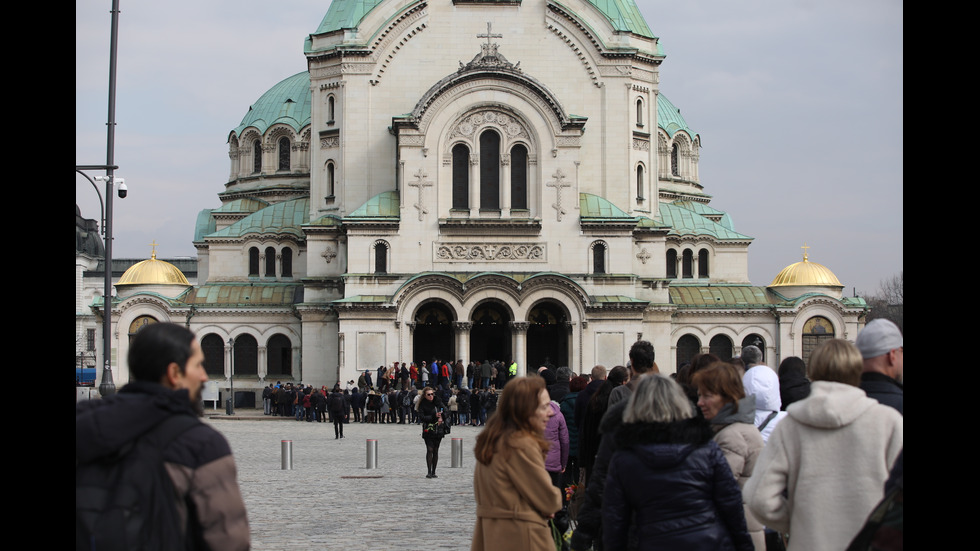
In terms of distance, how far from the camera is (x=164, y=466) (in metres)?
6.48

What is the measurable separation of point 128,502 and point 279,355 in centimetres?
5563

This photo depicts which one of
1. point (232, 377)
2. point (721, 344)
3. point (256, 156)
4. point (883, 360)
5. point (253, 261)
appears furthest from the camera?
point (256, 156)

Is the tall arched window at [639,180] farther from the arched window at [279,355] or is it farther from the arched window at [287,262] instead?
the arched window at [279,355]

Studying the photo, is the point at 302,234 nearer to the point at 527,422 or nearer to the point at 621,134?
the point at 621,134

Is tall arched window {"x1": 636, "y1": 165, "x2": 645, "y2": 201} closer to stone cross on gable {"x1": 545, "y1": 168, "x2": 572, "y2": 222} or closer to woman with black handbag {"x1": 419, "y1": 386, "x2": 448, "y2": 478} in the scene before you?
stone cross on gable {"x1": 545, "y1": 168, "x2": 572, "y2": 222}

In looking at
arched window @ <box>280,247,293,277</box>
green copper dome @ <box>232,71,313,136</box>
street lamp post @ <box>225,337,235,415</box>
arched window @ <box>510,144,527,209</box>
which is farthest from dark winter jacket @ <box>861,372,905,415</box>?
green copper dome @ <box>232,71,313,136</box>

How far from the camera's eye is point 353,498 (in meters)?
21.5

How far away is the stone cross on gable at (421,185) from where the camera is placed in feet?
183

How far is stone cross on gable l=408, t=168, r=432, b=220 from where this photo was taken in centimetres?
5588

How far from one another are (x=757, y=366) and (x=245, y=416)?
43.9 meters

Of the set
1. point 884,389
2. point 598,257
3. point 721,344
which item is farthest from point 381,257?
Answer: point 884,389

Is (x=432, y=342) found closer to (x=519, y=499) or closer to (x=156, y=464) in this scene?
(x=519, y=499)

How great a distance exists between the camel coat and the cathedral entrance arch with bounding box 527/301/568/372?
45086mm
